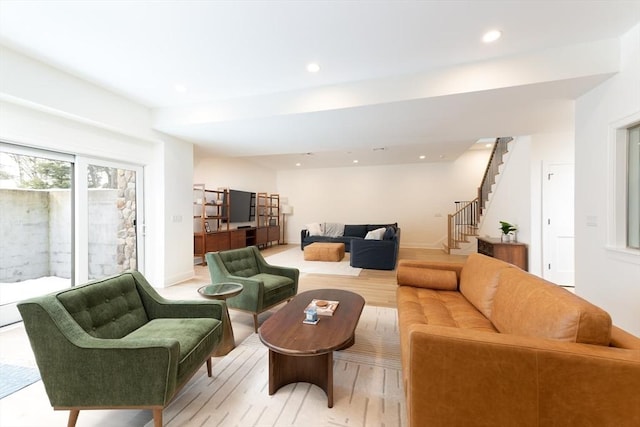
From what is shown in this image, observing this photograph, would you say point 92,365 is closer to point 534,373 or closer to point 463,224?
point 534,373

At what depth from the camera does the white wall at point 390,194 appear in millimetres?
8258

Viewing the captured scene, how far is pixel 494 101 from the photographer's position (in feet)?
9.89

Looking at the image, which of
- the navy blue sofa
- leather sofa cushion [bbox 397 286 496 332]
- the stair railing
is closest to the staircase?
the stair railing

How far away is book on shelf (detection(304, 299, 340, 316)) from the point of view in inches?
84.2

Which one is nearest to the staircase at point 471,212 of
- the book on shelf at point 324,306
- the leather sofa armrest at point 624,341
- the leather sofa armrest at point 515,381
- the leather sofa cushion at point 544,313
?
the leather sofa cushion at point 544,313

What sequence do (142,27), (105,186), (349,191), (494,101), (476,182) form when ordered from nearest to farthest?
(142,27)
(494,101)
(105,186)
(476,182)
(349,191)

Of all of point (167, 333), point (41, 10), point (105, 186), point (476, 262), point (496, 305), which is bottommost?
point (167, 333)

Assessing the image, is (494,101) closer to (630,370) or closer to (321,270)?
(630,370)

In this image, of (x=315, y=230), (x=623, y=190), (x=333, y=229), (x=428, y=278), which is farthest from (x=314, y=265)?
(x=623, y=190)

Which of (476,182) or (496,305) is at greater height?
(476,182)

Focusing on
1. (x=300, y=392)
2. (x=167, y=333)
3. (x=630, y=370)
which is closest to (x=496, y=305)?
(x=630, y=370)

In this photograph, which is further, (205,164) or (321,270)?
(205,164)

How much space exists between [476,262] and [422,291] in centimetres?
60

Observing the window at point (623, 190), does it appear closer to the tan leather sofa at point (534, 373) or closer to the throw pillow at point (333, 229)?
the tan leather sofa at point (534, 373)
